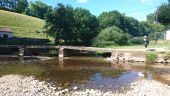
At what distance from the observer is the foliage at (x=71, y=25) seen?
80.0 metres

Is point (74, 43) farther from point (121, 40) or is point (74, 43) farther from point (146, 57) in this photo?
point (146, 57)

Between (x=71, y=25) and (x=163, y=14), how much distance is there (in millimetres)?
26286

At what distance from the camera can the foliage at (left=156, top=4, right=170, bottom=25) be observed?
3337 inches

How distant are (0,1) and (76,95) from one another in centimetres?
16644

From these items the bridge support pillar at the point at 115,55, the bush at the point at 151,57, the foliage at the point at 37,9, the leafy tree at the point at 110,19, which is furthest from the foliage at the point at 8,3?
the bush at the point at 151,57

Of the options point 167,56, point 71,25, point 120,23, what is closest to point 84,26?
point 71,25

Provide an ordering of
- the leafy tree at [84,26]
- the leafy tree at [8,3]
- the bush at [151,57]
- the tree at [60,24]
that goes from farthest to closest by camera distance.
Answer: the leafy tree at [8,3], the leafy tree at [84,26], the tree at [60,24], the bush at [151,57]

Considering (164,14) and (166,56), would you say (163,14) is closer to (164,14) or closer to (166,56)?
(164,14)

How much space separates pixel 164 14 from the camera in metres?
85.4

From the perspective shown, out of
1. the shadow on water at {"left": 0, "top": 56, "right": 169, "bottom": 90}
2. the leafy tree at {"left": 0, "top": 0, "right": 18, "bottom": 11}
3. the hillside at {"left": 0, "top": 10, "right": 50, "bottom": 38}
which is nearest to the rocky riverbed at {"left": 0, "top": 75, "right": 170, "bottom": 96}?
the shadow on water at {"left": 0, "top": 56, "right": 169, "bottom": 90}

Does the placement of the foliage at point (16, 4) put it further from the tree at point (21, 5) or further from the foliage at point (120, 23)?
the foliage at point (120, 23)

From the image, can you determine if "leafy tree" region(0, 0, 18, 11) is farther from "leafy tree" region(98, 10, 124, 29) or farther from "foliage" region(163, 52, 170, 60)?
"foliage" region(163, 52, 170, 60)

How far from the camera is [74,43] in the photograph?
3280 inches

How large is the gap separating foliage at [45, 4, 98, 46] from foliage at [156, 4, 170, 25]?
61.5 feet
